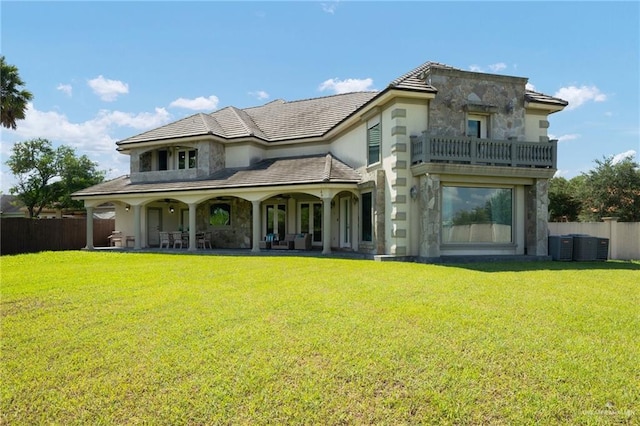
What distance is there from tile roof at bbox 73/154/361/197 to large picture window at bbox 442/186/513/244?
434 cm

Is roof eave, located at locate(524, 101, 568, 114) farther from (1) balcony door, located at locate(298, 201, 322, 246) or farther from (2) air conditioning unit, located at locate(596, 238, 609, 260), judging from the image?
(1) balcony door, located at locate(298, 201, 322, 246)

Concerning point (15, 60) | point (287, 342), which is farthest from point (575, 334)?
point (15, 60)

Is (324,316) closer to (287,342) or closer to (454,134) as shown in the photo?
(287,342)

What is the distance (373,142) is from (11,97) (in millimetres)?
18080

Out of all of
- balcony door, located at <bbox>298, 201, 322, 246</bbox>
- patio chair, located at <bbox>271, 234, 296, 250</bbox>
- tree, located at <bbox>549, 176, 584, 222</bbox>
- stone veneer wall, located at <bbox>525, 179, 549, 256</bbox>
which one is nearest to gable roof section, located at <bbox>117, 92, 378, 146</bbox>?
balcony door, located at <bbox>298, 201, 322, 246</bbox>

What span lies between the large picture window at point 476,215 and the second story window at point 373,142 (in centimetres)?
328

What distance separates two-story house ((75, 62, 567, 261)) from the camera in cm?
1424

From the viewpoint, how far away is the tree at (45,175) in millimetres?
45250

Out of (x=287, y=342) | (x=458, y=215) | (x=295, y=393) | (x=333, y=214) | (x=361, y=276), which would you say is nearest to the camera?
(x=295, y=393)

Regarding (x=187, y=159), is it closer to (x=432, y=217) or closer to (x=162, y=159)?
(x=162, y=159)

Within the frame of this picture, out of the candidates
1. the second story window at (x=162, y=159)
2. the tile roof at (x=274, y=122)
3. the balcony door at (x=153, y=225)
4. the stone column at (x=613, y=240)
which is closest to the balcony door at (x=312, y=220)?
the tile roof at (x=274, y=122)

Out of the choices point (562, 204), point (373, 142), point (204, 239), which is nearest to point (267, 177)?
point (204, 239)

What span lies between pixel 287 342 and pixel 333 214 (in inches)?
611

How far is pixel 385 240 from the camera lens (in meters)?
15.2
